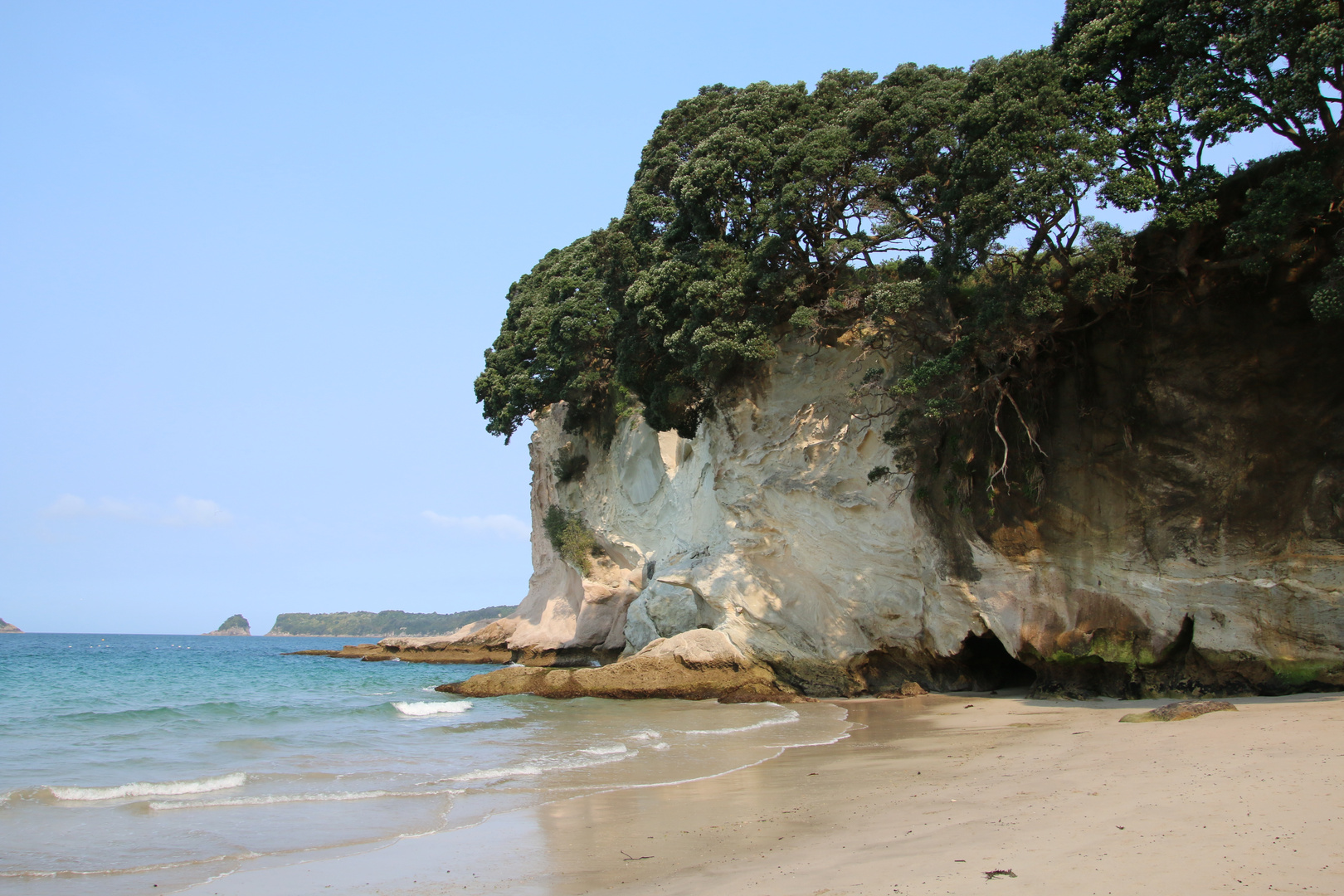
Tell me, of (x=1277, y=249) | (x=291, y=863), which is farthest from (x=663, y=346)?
(x=291, y=863)

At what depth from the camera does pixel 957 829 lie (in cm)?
659

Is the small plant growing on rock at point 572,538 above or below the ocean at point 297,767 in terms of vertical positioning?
above

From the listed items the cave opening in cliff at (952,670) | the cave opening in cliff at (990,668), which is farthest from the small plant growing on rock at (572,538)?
the cave opening in cliff at (990,668)

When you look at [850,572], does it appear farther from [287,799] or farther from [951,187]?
[287,799]

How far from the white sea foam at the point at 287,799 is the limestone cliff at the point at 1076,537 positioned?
11.0 m

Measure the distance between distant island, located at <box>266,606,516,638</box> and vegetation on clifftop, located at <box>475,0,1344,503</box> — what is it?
383ft

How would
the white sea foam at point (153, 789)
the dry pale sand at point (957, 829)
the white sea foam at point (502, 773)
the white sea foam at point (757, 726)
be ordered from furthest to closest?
the white sea foam at point (757, 726) < the white sea foam at point (502, 773) < the white sea foam at point (153, 789) < the dry pale sand at point (957, 829)

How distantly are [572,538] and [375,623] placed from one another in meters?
134

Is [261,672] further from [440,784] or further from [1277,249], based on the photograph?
[1277,249]

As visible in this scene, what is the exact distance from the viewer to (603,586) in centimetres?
3266

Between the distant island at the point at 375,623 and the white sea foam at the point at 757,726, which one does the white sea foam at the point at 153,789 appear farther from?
the distant island at the point at 375,623

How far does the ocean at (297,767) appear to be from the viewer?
7734 mm

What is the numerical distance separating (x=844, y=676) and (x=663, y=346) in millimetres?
9028

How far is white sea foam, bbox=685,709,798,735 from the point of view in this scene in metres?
14.4
